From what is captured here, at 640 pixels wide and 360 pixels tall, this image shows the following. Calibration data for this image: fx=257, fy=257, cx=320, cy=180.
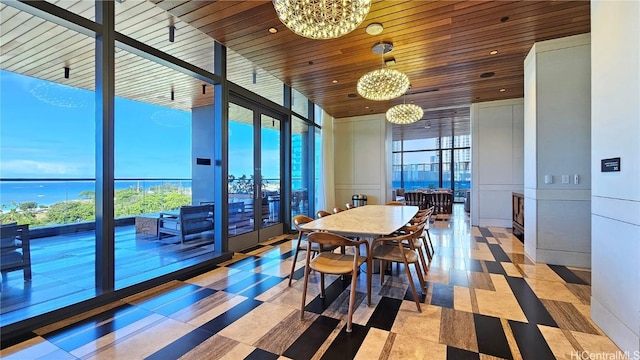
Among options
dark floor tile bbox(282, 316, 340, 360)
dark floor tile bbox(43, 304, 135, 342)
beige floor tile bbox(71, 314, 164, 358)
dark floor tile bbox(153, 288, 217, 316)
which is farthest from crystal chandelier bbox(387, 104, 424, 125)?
dark floor tile bbox(43, 304, 135, 342)

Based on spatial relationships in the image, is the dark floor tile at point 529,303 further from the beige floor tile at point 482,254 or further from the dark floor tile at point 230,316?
the dark floor tile at point 230,316

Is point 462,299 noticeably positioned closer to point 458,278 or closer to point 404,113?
point 458,278

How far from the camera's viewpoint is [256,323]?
86.7 inches

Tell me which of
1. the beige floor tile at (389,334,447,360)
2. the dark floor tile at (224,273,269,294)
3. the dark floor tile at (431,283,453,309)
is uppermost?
the beige floor tile at (389,334,447,360)

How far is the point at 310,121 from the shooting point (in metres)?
6.76

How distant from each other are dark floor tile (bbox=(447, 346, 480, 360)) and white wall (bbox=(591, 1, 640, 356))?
1.02 meters

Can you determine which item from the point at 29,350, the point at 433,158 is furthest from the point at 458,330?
the point at 433,158

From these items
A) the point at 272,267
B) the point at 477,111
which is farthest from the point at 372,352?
the point at 477,111

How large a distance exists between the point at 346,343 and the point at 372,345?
0.63 feet

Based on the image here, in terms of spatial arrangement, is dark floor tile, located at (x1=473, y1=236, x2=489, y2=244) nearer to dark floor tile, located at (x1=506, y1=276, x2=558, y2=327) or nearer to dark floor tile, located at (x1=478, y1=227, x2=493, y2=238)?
dark floor tile, located at (x1=478, y1=227, x2=493, y2=238)

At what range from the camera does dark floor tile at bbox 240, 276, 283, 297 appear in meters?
2.79

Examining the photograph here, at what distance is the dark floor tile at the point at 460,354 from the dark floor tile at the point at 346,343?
1.96 feet

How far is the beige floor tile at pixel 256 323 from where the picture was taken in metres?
2.01

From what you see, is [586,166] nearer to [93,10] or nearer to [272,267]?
[272,267]
